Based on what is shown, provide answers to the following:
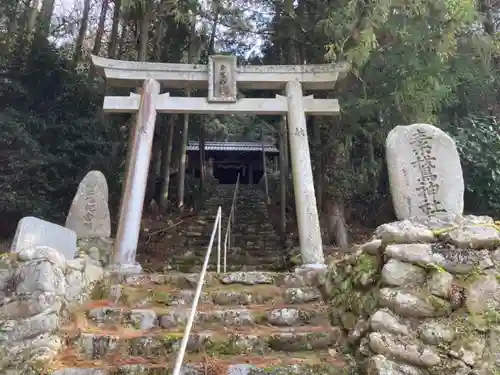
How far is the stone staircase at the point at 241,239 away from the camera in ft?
27.9

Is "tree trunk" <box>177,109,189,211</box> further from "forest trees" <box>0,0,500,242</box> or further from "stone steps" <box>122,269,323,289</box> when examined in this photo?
"stone steps" <box>122,269,323,289</box>

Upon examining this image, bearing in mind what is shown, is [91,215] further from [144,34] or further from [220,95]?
[144,34]

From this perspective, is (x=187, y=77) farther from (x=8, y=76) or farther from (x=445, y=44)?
(x=8, y=76)

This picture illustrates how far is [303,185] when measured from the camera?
21.5ft

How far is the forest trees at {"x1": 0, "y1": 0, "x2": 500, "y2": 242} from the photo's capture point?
719 cm

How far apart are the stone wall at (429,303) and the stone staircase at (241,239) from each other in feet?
14.9

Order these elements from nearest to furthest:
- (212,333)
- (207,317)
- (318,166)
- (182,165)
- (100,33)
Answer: (212,333)
(207,317)
(318,166)
(182,165)
(100,33)

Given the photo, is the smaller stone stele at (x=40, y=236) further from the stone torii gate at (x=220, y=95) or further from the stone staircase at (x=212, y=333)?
the stone torii gate at (x=220, y=95)

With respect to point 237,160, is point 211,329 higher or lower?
lower

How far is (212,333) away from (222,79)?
4.20m

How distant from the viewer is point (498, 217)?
938 cm

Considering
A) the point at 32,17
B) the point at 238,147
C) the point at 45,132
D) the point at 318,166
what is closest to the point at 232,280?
the point at 318,166

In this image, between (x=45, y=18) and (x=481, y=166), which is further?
(x=45, y=18)

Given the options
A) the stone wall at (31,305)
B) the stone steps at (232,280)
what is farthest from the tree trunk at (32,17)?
the stone wall at (31,305)
